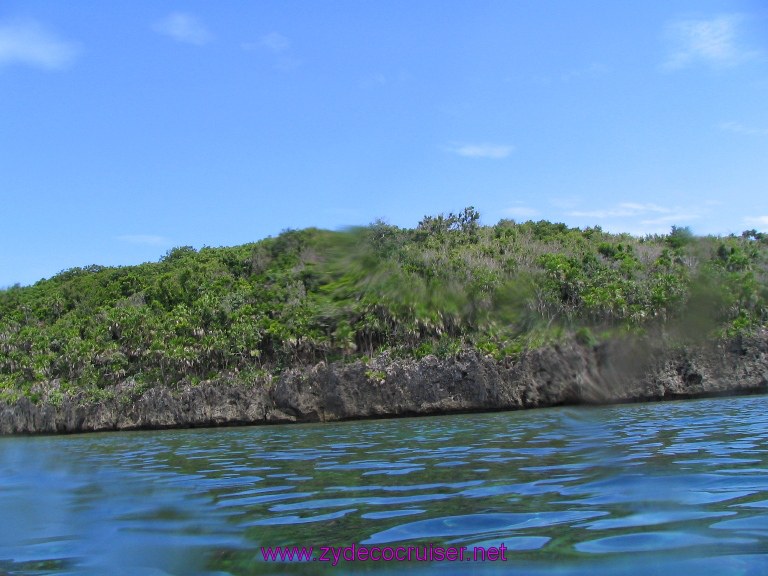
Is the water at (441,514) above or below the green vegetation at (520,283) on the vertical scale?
below

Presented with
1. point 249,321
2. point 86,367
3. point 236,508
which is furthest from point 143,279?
point 236,508

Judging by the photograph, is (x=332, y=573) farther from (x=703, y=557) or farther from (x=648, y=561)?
(x=703, y=557)

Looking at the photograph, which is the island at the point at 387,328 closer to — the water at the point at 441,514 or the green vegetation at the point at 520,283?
the green vegetation at the point at 520,283

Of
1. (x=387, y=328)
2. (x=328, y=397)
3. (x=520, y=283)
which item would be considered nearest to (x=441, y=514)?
(x=520, y=283)

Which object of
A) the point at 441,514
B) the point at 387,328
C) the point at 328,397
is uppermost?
the point at 387,328

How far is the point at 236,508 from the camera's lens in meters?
6.50

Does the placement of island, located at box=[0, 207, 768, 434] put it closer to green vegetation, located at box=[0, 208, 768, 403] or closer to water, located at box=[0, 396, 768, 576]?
green vegetation, located at box=[0, 208, 768, 403]

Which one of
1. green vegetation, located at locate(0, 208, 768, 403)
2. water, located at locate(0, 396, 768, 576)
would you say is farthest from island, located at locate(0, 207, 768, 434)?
water, located at locate(0, 396, 768, 576)

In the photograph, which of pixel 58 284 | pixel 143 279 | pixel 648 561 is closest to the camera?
pixel 648 561

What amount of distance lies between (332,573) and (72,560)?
2034 mm

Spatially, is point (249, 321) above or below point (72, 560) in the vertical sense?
above

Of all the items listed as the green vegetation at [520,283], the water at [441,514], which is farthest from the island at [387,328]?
the water at [441,514]

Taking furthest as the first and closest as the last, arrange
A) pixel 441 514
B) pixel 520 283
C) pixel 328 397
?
pixel 328 397 → pixel 441 514 → pixel 520 283

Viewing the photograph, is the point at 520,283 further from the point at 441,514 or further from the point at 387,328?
the point at 387,328
